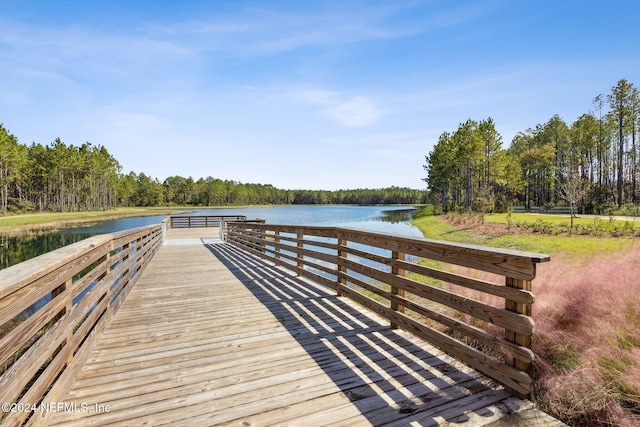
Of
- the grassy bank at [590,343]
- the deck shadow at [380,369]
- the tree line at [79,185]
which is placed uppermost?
the tree line at [79,185]

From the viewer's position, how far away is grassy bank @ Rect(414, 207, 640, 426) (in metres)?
2.21

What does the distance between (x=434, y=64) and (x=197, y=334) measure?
1413 centimetres

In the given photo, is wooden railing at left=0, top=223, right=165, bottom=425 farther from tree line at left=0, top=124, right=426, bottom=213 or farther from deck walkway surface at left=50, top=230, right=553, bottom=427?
tree line at left=0, top=124, right=426, bottom=213

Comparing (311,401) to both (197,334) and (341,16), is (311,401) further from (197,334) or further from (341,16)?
(341,16)

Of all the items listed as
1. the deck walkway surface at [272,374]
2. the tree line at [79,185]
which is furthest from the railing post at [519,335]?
the tree line at [79,185]

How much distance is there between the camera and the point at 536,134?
173ft

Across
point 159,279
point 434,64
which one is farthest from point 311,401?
point 434,64

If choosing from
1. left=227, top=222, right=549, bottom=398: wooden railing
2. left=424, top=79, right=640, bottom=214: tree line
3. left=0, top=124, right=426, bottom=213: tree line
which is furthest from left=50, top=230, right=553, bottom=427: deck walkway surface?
left=0, top=124, right=426, bottom=213: tree line

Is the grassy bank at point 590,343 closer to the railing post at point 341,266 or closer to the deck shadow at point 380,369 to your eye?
the deck shadow at point 380,369

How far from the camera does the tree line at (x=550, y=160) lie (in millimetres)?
35500

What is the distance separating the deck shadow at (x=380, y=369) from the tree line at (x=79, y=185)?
184 ft

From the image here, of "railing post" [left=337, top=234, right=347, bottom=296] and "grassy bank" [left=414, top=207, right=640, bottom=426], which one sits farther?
"railing post" [left=337, top=234, right=347, bottom=296]

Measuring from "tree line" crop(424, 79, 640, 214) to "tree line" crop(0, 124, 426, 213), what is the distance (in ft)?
197

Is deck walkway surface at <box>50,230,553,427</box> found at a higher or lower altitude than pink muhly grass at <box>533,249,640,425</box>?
lower
